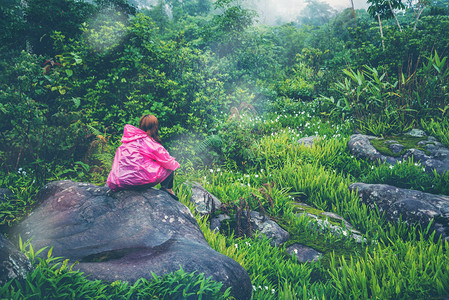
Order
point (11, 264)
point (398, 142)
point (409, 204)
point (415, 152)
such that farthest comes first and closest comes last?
point (398, 142) → point (415, 152) → point (409, 204) → point (11, 264)

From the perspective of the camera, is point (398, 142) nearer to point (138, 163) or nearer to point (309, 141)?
point (309, 141)

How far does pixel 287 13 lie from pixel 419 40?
46.4 meters

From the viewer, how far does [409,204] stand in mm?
3912

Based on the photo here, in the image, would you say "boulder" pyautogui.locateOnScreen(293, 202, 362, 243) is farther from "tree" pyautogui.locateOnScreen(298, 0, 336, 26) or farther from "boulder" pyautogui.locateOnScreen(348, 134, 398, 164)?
"tree" pyautogui.locateOnScreen(298, 0, 336, 26)

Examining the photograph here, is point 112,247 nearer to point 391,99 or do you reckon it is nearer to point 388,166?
point 388,166

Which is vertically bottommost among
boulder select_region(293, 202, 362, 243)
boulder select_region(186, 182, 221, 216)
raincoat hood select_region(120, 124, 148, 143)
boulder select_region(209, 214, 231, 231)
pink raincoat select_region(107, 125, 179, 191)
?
boulder select_region(293, 202, 362, 243)

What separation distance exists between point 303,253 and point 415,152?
3478 millimetres

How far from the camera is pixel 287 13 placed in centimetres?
4838

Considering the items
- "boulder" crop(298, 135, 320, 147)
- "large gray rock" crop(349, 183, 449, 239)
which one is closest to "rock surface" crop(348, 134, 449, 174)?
"boulder" crop(298, 135, 320, 147)

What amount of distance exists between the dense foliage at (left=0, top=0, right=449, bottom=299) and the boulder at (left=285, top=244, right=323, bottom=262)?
95 millimetres

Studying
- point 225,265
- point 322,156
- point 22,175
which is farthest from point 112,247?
point 322,156

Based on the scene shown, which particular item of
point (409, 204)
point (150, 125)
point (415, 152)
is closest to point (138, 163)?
point (150, 125)

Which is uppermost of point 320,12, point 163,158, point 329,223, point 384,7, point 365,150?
point 320,12

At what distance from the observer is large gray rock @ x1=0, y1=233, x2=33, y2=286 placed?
1.83 meters
